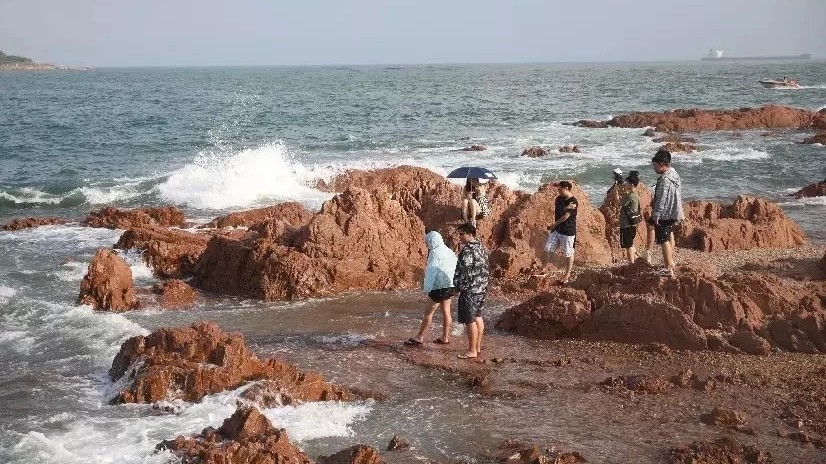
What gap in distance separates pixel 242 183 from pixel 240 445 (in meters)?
17.0

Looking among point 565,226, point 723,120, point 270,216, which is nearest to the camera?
point 565,226

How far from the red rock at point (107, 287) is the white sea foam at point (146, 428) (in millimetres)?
3846

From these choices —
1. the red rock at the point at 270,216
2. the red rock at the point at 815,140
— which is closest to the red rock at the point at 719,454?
the red rock at the point at 270,216

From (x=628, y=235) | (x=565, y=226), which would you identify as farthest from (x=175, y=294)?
(x=628, y=235)

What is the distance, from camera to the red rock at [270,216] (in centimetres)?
1535

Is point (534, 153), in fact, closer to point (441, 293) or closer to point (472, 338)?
point (441, 293)

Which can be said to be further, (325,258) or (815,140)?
(815,140)

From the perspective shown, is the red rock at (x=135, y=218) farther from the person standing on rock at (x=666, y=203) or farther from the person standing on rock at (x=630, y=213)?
the person standing on rock at (x=666, y=203)

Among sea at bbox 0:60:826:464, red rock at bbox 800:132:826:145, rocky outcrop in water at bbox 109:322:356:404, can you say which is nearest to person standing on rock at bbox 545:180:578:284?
sea at bbox 0:60:826:464

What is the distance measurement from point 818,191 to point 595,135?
20118 millimetres

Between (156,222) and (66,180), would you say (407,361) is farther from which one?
(66,180)

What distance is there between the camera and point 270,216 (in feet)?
50.8

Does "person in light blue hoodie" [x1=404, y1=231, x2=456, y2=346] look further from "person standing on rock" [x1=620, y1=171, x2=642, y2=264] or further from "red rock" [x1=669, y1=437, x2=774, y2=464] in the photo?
"person standing on rock" [x1=620, y1=171, x2=642, y2=264]

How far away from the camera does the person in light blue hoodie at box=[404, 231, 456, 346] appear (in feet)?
30.3
